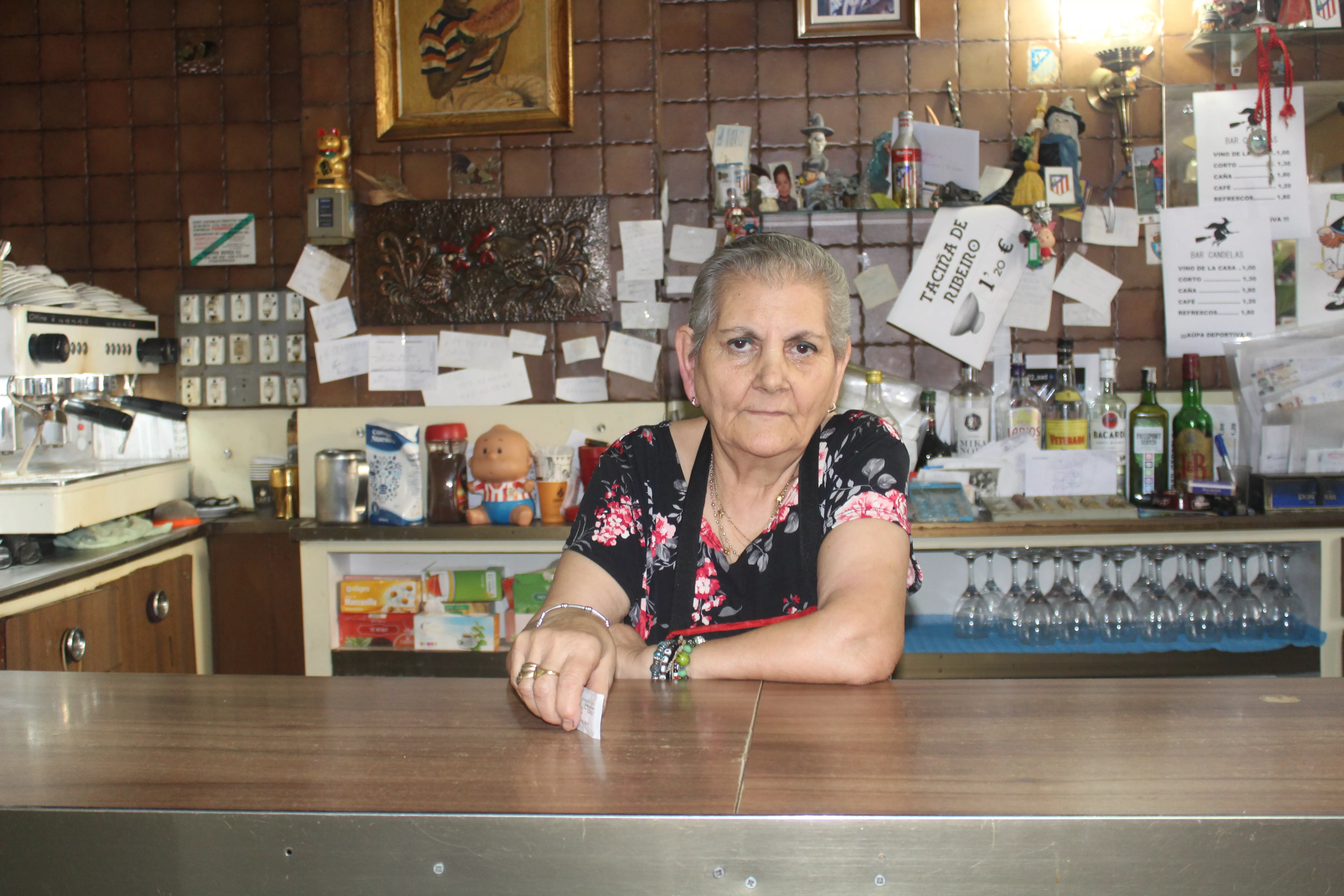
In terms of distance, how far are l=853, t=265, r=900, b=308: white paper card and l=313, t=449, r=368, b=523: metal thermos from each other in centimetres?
170

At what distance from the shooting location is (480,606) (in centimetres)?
297

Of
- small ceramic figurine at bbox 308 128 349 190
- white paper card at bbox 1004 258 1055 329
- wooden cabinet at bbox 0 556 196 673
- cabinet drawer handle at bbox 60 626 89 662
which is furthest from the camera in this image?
white paper card at bbox 1004 258 1055 329

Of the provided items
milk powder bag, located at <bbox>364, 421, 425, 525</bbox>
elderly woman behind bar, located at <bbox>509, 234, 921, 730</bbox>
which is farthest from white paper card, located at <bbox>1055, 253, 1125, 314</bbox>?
milk powder bag, located at <bbox>364, 421, 425, 525</bbox>

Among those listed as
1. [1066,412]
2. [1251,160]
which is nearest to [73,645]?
Answer: [1066,412]

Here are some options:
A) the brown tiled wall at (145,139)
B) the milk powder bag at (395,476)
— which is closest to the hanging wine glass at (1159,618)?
the milk powder bag at (395,476)

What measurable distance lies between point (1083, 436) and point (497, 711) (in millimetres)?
2461

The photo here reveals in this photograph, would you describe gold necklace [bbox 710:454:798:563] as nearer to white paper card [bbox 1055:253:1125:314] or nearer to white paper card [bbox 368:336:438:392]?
white paper card [bbox 368:336:438:392]

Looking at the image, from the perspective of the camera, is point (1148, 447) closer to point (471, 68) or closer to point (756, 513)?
point (756, 513)

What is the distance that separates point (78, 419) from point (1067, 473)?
3115 mm

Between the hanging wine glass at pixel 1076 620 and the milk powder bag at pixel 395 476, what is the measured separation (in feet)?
6.12

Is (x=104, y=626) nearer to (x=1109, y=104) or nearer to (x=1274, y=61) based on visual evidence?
(x=1109, y=104)

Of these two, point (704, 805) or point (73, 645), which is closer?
point (704, 805)

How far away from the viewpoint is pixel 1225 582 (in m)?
2.58

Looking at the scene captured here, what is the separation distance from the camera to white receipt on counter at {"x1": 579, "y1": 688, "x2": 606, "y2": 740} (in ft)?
2.95
